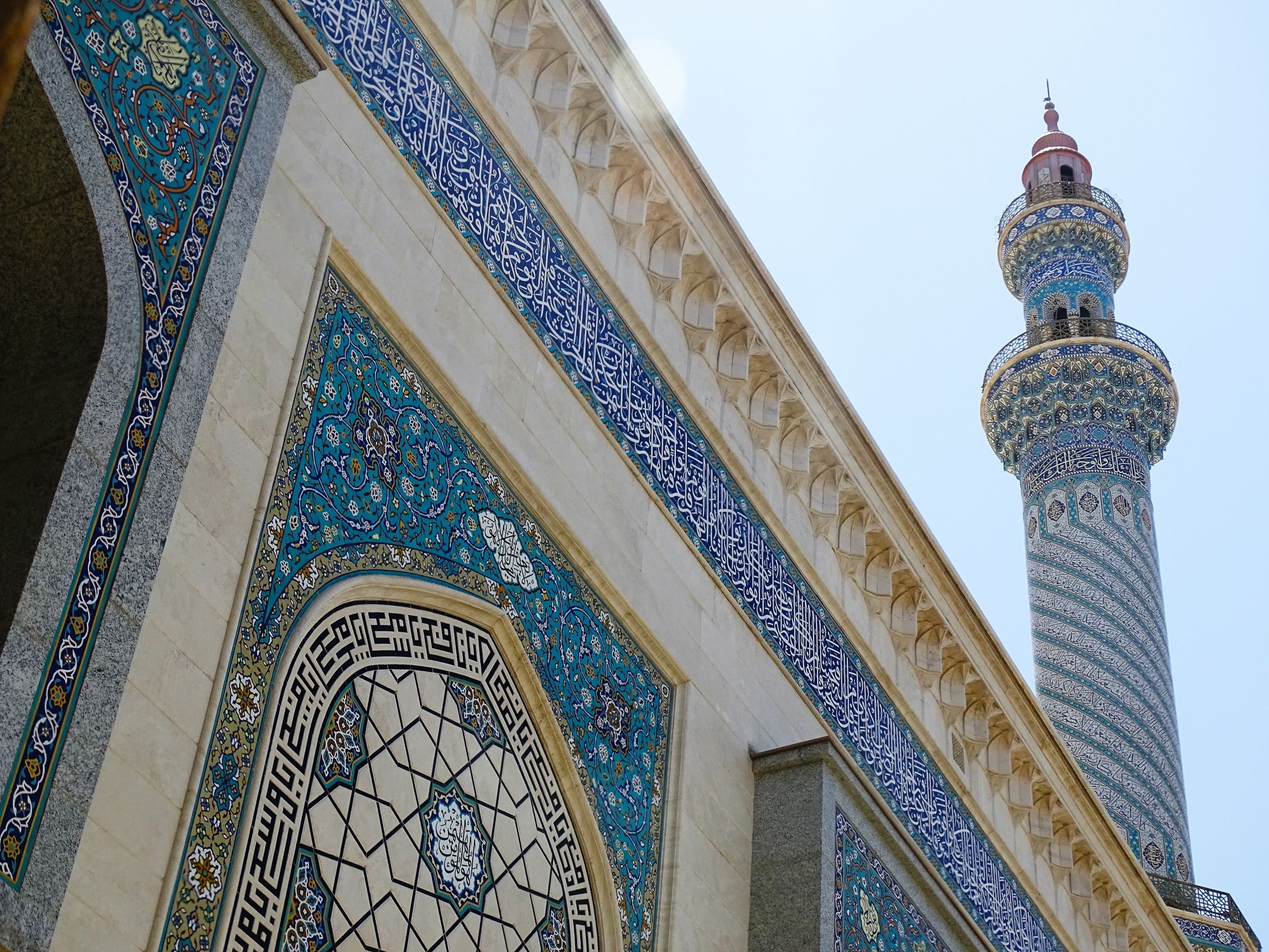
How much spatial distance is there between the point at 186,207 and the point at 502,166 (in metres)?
1.26

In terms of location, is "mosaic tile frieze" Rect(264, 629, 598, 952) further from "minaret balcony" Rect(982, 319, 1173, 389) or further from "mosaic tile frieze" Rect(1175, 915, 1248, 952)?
"minaret balcony" Rect(982, 319, 1173, 389)

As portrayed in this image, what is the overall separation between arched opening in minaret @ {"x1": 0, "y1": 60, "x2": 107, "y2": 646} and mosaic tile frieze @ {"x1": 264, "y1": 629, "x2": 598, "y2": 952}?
566 mm

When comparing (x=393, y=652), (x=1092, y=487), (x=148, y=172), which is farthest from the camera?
(x=1092, y=487)

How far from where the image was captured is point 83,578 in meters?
2.19

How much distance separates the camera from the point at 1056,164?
13.0 m

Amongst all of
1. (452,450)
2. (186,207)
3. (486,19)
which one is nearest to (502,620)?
(452,450)

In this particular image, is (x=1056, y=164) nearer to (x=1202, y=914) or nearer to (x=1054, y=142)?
(x=1054, y=142)

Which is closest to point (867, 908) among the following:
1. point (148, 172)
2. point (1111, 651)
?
point (148, 172)

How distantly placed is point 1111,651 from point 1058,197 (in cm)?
389

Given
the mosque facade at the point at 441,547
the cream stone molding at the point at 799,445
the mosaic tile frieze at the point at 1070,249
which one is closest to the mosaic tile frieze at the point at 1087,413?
the mosaic tile frieze at the point at 1070,249

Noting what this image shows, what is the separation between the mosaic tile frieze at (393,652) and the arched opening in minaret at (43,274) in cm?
41

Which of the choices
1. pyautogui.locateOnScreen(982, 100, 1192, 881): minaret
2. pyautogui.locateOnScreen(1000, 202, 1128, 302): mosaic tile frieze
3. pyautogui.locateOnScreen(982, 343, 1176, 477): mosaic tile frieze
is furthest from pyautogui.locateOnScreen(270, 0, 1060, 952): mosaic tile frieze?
pyautogui.locateOnScreen(1000, 202, 1128, 302): mosaic tile frieze

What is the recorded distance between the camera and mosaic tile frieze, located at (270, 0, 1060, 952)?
11.3ft

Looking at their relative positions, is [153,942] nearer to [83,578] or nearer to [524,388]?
[83,578]
